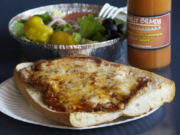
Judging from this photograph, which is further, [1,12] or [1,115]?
[1,12]

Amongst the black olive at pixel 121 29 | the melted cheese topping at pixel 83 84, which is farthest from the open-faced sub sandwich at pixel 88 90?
the black olive at pixel 121 29

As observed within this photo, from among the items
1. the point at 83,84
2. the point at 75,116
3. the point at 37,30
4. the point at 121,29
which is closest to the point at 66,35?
the point at 37,30

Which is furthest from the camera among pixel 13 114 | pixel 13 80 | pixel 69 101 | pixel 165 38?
pixel 165 38

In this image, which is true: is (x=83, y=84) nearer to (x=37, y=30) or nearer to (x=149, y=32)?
(x=149, y=32)

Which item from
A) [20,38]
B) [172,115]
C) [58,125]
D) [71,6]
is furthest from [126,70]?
[71,6]

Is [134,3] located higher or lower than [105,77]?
higher

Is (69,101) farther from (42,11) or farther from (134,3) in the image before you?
(42,11)
